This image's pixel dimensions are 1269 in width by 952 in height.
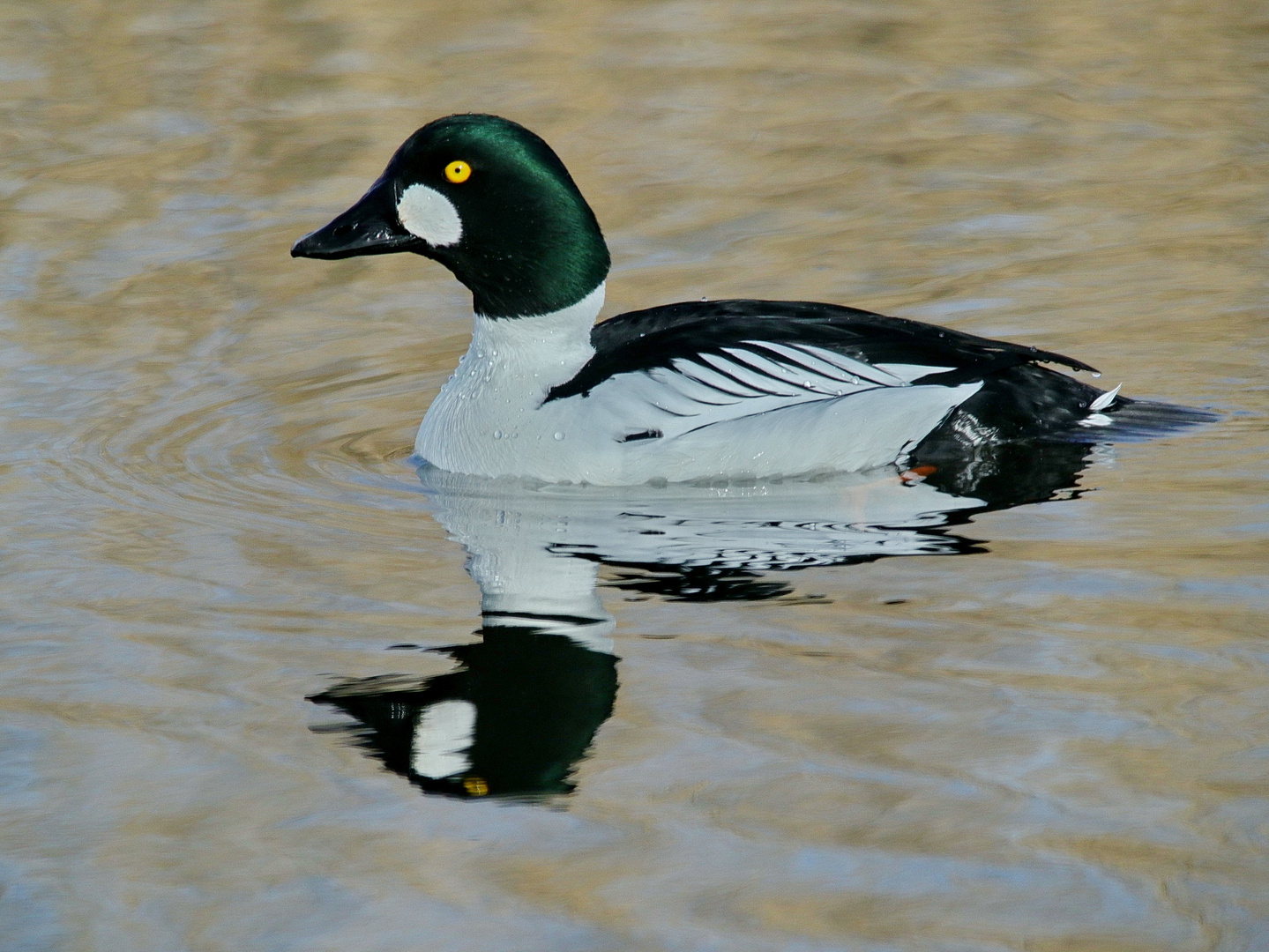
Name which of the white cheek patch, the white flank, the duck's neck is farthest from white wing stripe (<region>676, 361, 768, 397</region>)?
the white flank

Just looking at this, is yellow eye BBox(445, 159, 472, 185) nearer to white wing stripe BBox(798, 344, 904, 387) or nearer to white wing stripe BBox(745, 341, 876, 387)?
white wing stripe BBox(745, 341, 876, 387)

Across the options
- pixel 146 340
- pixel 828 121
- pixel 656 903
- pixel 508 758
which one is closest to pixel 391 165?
pixel 146 340

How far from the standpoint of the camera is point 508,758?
166 inches

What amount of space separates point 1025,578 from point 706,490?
136 centimetres

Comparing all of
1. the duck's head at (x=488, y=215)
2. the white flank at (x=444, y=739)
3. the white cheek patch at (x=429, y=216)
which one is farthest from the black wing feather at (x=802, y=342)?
the white flank at (x=444, y=739)

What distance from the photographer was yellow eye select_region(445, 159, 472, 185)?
6387mm

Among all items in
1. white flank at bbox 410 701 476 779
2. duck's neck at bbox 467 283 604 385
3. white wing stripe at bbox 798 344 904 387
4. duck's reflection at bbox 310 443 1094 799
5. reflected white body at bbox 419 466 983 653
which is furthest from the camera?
duck's neck at bbox 467 283 604 385

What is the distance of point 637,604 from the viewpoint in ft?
16.7

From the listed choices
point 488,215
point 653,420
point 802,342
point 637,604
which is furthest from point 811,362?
point 637,604

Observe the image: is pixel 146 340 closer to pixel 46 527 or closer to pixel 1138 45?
pixel 46 527

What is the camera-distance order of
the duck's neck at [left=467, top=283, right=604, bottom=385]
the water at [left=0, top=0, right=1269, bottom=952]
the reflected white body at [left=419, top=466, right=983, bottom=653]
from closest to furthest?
→ the water at [left=0, top=0, right=1269, bottom=952]
the reflected white body at [left=419, top=466, right=983, bottom=653]
the duck's neck at [left=467, top=283, right=604, bottom=385]

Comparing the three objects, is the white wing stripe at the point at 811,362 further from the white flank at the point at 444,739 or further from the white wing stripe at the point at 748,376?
the white flank at the point at 444,739

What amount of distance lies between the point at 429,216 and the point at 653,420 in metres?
1.07

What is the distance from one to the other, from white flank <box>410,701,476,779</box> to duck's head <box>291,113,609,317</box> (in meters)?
2.38
